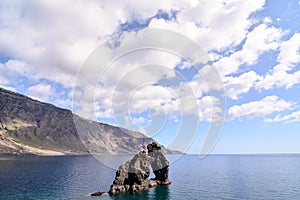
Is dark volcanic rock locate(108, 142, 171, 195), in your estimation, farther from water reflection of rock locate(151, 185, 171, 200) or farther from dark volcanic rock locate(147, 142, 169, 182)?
water reflection of rock locate(151, 185, 171, 200)

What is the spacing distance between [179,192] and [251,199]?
86.0 ft

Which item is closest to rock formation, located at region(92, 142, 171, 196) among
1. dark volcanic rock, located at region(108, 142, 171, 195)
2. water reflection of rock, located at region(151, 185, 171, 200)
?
dark volcanic rock, located at region(108, 142, 171, 195)

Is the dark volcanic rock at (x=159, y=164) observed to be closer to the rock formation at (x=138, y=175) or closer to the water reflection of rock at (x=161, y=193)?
the rock formation at (x=138, y=175)

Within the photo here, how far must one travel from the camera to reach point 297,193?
90562mm

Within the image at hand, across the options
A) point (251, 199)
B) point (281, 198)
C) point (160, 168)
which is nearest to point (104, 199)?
point (160, 168)

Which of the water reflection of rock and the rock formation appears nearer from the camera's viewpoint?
the water reflection of rock

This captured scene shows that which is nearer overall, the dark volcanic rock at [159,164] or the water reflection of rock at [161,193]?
the water reflection of rock at [161,193]

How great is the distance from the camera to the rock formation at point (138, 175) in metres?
92.7

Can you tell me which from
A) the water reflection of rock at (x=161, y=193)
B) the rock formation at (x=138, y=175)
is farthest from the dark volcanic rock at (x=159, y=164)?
the water reflection of rock at (x=161, y=193)

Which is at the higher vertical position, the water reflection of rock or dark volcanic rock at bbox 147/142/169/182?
dark volcanic rock at bbox 147/142/169/182

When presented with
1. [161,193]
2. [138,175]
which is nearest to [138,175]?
Result: [138,175]

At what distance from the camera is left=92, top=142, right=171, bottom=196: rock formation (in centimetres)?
9266

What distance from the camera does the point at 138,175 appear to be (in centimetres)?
9662

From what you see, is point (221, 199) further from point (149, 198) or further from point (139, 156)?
point (139, 156)
